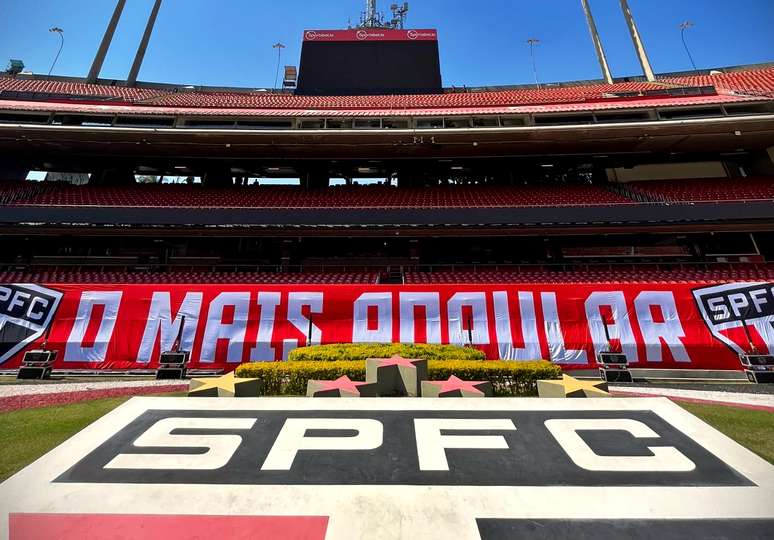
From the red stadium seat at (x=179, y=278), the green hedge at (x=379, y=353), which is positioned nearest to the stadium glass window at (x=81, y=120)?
the red stadium seat at (x=179, y=278)

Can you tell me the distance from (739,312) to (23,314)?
24558 mm

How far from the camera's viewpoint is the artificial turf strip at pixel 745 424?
4.51m

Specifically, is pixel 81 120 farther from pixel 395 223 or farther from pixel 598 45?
pixel 598 45

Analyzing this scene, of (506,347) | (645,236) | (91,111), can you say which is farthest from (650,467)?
(91,111)

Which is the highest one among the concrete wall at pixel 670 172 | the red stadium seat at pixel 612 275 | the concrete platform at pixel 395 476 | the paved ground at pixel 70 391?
the concrete wall at pixel 670 172

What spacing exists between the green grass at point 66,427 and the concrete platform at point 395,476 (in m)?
0.89

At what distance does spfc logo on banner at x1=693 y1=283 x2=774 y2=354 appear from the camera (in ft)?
35.9

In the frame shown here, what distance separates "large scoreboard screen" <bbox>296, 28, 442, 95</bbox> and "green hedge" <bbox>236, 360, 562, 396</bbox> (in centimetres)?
2966

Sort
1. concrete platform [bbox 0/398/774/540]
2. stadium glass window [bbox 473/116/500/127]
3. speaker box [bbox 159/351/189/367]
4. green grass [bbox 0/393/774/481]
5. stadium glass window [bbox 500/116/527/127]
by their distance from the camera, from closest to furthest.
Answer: concrete platform [bbox 0/398/774/540], green grass [bbox 0/393/774/481], speaker box [bbox 159/351/189/367], stadium glass window [bbox 500/116/527/127], stadium glass window [bbox 473/116/500/127]

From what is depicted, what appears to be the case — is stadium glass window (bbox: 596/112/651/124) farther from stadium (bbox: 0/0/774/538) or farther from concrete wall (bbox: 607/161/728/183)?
concrete wall (bbox: 607/161/728/183)

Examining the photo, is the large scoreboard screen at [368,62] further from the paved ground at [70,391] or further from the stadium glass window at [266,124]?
the paved ground at [70,391]

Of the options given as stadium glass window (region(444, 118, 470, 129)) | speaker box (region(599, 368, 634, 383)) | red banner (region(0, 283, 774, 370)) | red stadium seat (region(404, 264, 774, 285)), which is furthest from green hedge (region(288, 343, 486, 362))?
stadium glass window (region(444, 118, 470, 129))

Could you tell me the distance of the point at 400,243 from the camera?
20938 millimetres

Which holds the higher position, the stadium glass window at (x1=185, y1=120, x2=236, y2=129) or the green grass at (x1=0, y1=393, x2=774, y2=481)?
→ the stadium glass window at (x1=185, y1=120, x2=236, y2=129)
